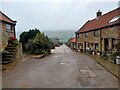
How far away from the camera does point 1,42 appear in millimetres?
20141

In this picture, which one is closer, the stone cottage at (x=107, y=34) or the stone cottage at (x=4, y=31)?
the stone cottage at (x=4, y=31)

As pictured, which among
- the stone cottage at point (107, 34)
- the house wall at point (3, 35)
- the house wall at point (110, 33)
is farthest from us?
the stone cottage at point (107, 34)

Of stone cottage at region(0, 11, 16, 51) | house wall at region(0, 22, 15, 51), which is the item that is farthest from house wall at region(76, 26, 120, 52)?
house wall at region(0, 22, 15, 51)

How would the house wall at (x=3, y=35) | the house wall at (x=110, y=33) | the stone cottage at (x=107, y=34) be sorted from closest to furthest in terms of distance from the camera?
the house wall at (x=3, y=35) → the house wall at (x=110, y=33) → the stone cottage at (x=107, y=34)

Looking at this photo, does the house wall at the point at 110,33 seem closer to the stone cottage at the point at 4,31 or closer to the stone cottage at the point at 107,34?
the stone cottage at the point at 107,34

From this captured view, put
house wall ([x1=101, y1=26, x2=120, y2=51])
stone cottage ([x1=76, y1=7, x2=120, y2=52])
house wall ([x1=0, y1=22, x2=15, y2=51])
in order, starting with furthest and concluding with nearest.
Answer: stone cottage ([x1=76, y1=7, x2=120, y2=52]), house wall ([x1=101, y1=26, x2=120, y2=51]), house wall ([x1=0, y1=22, x2=15, y2=51])

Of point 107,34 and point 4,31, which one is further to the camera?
point 107,34

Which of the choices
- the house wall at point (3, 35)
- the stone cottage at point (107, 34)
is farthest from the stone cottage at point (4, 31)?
the stone cottage at point (107, 34)

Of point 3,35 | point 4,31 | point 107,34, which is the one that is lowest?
point 3,35

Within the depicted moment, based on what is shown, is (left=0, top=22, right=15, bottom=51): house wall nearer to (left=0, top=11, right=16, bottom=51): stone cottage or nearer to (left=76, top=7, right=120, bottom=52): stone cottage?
(left=0, top=11, right=16, bottom=51): stone cottage

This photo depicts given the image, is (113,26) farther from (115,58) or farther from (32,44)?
(32,44)

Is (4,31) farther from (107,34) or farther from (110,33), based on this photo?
(107,34)

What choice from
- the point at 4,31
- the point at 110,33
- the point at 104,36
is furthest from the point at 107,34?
the point at 4,31

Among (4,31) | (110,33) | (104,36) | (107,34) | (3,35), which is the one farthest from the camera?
(104,36)
